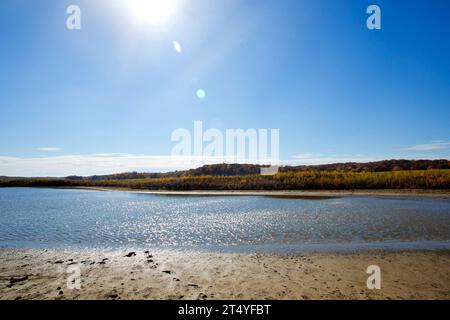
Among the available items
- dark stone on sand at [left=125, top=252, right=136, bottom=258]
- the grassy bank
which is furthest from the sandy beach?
the grassy bank

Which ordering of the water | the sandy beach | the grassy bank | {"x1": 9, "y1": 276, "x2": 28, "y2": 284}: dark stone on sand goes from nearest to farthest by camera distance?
the sandy beach → {"x1": 9, "y1": 276, "x2": 28, "y2": 284}: dark stone on sand → the water → the grassy bank

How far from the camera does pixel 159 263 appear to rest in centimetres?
866

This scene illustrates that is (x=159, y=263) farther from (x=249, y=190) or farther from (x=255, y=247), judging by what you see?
(x=249, y=190)

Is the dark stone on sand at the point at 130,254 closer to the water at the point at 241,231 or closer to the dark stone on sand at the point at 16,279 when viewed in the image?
the water at the point at 241,231

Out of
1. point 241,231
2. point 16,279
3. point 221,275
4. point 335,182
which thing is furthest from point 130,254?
point 335,182

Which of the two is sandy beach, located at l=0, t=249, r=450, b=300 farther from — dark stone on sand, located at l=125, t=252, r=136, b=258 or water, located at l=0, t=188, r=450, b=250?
water, located at l=0, t=188, r=450, b=250

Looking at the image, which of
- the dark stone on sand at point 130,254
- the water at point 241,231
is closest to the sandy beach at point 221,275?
the dark stone on sand at point 130,254

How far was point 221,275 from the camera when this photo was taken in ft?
24.4

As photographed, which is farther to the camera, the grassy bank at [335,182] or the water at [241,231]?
the grassy bank at [335,182]

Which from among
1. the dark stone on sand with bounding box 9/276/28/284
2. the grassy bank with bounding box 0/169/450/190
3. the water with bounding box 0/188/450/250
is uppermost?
the grassy bank with bounding box 0/169/450/190

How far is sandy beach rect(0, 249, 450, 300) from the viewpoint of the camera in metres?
6.18

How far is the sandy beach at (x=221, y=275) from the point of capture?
6.18 metres
